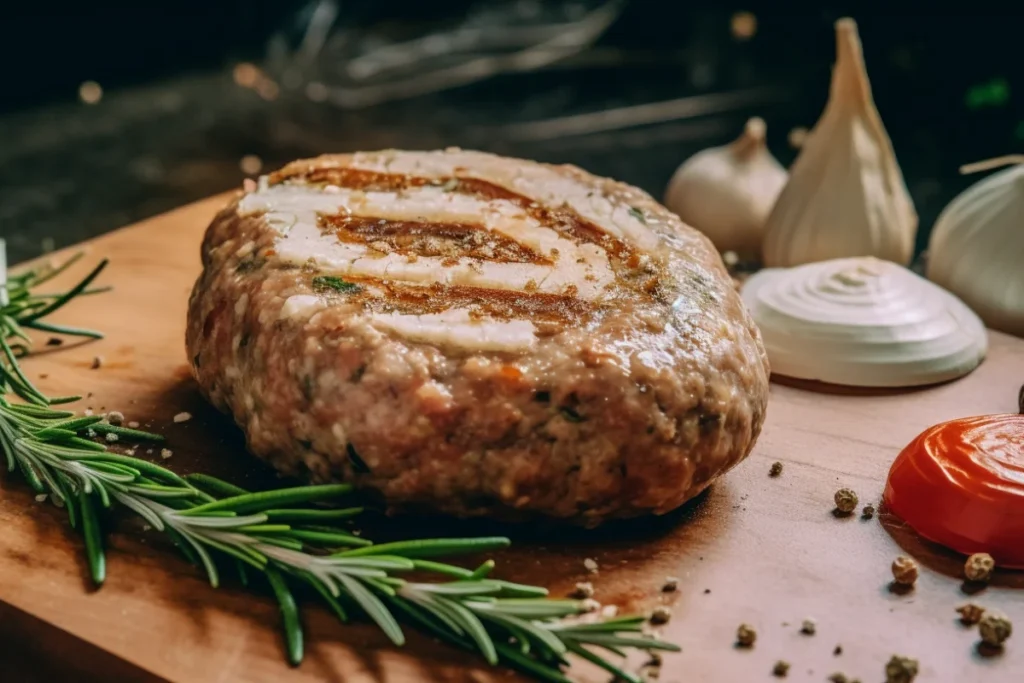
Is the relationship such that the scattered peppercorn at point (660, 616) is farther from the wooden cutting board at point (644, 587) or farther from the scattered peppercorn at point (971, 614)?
the scattered peppercorn at point (971, 614)

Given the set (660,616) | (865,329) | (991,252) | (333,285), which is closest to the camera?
(660,616)

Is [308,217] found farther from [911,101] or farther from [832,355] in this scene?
[911,101]

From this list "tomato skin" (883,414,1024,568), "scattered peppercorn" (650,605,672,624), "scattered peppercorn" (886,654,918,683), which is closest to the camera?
"scattered peppercorn" (886,654,918,683)

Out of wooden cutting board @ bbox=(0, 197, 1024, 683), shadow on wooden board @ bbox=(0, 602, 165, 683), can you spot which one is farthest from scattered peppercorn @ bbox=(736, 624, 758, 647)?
shadow on wooden board @ bbox=(0, 602, 165, 683)

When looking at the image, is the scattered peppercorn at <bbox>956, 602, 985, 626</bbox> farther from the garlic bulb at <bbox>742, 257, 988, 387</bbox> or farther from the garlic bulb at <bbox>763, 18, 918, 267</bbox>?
the garlic bulb at <bbox>763, 18, 918, 267</bbox>

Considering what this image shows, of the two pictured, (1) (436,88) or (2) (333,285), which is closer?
(2) (333,285)

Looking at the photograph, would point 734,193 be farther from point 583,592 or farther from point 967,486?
point 583,592

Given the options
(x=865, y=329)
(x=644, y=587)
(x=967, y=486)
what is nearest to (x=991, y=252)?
(x=865, y=329)
